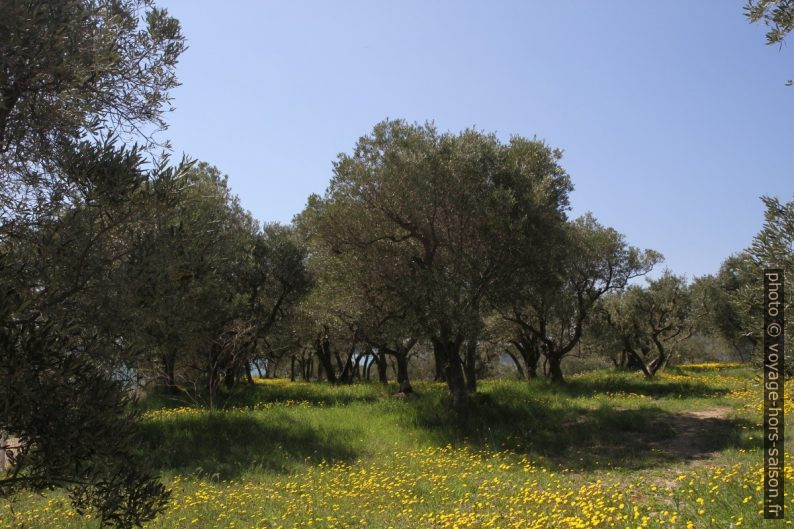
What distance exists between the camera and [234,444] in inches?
592

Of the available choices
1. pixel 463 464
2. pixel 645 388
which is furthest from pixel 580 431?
pixel 645 388

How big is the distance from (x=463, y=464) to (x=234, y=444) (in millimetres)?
6520

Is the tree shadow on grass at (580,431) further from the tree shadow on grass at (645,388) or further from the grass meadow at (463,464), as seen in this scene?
the tree shadow on grass at (645,388)

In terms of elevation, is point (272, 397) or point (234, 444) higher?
point (234, 444)

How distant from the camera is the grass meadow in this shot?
8125 mm

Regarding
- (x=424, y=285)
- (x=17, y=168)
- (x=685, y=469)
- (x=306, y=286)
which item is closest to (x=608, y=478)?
(x=685, y=469)

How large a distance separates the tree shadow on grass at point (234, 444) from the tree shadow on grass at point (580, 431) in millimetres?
3218

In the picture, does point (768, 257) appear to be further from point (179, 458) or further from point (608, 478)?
point (179, 458)

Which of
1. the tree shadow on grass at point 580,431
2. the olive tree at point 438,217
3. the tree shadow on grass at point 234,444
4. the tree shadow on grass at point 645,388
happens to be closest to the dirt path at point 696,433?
the tree shadow on grass at point 580,431

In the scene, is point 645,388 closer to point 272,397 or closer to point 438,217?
point 438,217

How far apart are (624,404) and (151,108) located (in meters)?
19.7

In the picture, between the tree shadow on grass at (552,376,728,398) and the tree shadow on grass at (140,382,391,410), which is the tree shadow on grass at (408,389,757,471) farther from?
the tree shadow on grass at (140,382,391,410)

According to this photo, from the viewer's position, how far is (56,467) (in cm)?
394

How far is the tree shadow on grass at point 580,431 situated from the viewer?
1351cm
